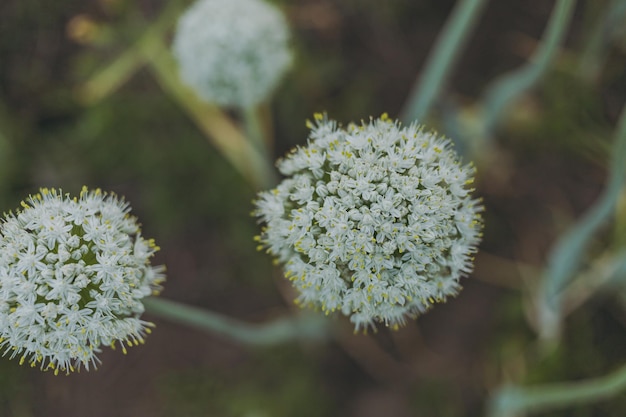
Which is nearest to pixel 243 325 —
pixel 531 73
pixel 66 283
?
pixel 66 283

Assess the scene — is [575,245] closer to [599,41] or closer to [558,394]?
[558,394]

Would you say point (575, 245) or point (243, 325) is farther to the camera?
point (243, 325)

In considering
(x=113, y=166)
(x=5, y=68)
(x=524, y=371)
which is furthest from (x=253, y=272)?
(x=5, y=68)

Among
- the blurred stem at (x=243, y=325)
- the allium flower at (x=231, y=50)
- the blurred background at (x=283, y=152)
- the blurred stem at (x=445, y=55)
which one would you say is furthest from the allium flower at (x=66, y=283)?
the blurred background at (x=283, y=152)

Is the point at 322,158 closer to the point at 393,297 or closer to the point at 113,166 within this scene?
the point at 393,297

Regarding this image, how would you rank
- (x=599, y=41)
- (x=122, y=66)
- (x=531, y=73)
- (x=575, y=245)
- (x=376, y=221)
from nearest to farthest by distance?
1. (x=376, y=221)
2. (x=531, y=73)
3. (x=575, y=245)
4. (x=599, y=41)
5. (x=122, y=66)

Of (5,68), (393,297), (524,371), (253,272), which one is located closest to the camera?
(393,297)

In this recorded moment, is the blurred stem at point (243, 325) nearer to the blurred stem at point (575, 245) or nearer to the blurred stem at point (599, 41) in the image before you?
the blurred stem at point (575, 245)
